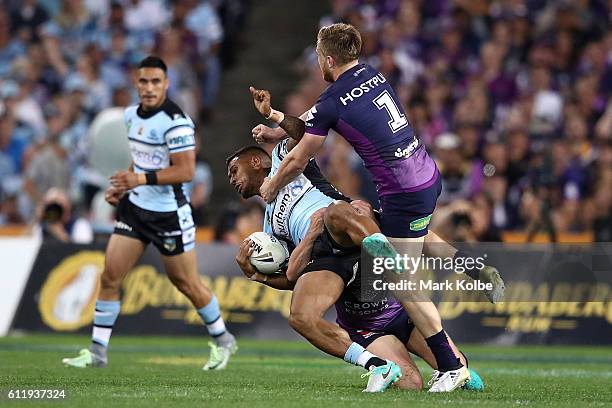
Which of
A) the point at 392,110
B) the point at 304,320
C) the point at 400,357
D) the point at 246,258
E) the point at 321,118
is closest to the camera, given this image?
the point at 304,320

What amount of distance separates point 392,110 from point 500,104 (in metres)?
10.5

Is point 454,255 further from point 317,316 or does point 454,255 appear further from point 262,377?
point 262,377

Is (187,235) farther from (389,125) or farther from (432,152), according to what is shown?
(432,152)

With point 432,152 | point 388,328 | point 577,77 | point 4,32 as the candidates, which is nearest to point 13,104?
point 4,32

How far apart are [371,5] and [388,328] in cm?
1299

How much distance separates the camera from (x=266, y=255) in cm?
1002

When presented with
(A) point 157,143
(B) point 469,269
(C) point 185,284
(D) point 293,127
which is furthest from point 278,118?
(C) point 185,284

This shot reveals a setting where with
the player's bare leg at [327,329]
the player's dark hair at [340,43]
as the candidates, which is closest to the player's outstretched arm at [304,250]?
the player's bare leg at [327,329]

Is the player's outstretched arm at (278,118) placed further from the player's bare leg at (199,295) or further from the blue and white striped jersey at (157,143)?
the player's bare leg at (199,295)

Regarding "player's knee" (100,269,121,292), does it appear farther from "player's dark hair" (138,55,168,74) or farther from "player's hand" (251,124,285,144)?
"player's hand" (251,124,285,144)

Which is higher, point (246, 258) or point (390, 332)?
point (246, 258)

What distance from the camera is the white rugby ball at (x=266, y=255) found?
32.8 feet

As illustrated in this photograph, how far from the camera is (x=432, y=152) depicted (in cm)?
1900

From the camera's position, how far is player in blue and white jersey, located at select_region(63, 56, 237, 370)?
12375mm
